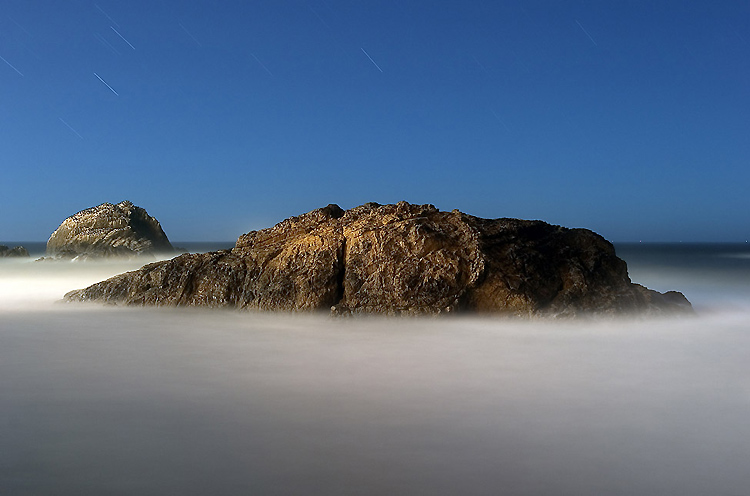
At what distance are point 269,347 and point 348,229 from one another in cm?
258

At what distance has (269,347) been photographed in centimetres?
495

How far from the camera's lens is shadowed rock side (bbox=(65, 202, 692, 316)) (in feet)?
21.4

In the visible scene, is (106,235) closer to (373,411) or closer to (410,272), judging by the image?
(410,272)

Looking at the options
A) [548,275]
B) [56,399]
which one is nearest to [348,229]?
[548,275]

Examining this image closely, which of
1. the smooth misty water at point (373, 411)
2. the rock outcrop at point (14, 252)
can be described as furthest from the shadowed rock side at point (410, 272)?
the rock outcrop at point (14, 252)

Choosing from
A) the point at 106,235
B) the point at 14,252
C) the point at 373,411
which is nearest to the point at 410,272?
the point at 373,411

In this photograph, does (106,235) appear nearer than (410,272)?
No

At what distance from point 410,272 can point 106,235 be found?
77.5 ft

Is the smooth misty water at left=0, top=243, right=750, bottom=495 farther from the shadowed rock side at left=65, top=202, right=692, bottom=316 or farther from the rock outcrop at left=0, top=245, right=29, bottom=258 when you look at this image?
the rock outcrop at left=0, top=245, right=29, bottom=258

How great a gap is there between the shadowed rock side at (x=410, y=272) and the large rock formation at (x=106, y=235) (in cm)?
1934

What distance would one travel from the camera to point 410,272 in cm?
662

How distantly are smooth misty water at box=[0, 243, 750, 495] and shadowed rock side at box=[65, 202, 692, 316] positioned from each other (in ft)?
2.52

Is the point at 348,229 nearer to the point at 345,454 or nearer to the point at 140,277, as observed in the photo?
the point at 140,277

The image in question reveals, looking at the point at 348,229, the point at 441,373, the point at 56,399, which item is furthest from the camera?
the point at 348,229
